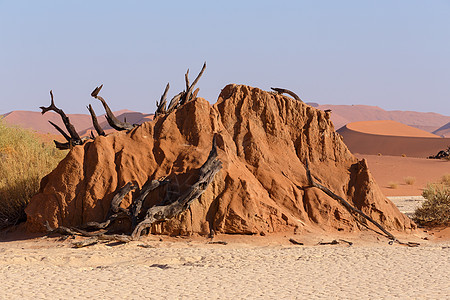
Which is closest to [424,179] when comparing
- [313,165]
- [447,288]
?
[313,165]

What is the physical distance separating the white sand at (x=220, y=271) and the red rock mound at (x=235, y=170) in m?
0.64

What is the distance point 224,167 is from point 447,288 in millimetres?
4600

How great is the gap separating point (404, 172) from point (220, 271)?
27.5 metres

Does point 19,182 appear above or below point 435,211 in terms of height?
above

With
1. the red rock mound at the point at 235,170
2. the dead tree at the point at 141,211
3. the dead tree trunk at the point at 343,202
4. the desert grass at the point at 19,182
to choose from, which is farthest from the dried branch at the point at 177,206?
the desert grass at the point at 19,182

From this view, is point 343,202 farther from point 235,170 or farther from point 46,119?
point 46,119

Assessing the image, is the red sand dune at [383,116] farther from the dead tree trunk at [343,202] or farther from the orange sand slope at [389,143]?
the dead tree trunk at [343,202]

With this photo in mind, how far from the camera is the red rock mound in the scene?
10500 mm

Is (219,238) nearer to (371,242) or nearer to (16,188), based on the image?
(371,242)

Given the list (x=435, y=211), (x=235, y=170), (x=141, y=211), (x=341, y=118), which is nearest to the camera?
(x=141, y=211)

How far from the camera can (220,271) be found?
8.27m

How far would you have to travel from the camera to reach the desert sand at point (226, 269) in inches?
281

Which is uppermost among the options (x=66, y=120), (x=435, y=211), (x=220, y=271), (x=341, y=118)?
(x=341, y=118)

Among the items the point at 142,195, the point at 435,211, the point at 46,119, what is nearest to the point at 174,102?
the point at 142,195
